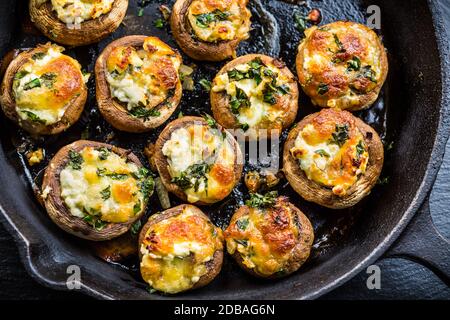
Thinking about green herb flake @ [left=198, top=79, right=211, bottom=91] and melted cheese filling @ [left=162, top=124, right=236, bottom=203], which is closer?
melted cheese filling @ [left=162, top=124, right=236, bottom=203]

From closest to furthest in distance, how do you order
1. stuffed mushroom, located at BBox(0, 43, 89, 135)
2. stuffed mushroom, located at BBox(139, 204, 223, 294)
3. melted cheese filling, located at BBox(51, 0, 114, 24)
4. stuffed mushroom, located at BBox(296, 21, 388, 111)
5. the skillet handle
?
the skillet handle < stuffed mushroom, located at BBox(139, 204, 223, 294) < stuffed mushroom, located at BBox(0, 43, 89, 135) < melted cheese filling, located at BBox(51, 0, 114, 24) < stuffed mushroom, located at BBox(296, 21, 388, 111)

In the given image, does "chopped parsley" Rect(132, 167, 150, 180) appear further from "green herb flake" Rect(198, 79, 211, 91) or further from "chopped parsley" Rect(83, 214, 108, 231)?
"green herb flake" Rect(198, 79, 211, 91)

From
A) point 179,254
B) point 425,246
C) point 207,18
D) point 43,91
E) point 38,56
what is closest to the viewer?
point 425,246

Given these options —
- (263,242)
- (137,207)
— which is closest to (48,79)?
(137,207)

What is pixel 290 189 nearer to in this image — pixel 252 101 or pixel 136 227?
pixel 252 101

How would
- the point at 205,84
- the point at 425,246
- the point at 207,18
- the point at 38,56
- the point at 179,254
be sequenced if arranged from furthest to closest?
the point at 205,84
the point at 207,18
the point at 38,56
the point at 179,254
the point at 425,246

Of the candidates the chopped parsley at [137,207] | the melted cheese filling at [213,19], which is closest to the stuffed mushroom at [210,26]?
the melted cheese filling at [213,19]

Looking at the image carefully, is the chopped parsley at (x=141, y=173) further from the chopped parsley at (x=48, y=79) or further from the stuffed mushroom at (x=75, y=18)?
the stuffed mushroom at (x=75, y=18)

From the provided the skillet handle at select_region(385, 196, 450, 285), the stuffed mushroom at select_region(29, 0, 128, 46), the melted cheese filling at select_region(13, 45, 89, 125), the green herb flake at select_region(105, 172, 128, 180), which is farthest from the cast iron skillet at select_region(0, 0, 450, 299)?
the green herb flake at select_region(105, 172, 128, 180)
